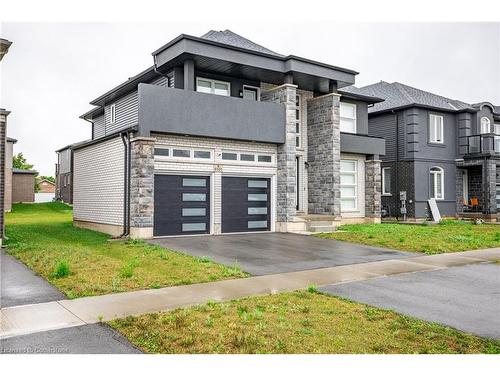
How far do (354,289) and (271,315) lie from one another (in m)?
2.36

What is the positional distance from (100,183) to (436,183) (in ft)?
62.2

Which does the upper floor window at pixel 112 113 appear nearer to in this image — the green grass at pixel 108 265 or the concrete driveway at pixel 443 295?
the green grass at pixel 108 265

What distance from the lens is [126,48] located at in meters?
10.8

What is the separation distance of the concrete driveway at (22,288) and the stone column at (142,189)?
4796 mm

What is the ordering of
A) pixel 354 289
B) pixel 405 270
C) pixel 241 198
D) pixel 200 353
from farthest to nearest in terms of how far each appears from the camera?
pixel 241 198
pixel 405 270
pixel 354 289
pixel 200 353

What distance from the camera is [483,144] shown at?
26.0m

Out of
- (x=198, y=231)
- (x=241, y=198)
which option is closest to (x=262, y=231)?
(x=241, y=198)

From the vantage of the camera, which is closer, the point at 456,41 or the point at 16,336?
the point at 16,336

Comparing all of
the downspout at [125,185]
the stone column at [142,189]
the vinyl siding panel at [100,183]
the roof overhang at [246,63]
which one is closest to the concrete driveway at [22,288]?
the stone column at [142,189]

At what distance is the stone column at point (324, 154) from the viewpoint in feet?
63.0

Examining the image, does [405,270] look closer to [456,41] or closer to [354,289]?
[354,289]

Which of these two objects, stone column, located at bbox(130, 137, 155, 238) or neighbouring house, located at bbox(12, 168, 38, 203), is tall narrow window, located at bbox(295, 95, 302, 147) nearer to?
stone column, located at bbox(130, 137, 155, 238)

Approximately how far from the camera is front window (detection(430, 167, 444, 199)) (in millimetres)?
25734

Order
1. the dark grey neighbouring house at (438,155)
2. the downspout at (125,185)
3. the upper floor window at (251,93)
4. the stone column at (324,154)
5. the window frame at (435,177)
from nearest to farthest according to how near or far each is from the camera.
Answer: the downspout at (125,185)
the upper floor window at (251,93)
the stone column at (324,154)
the dark grey neighbouring house at (438,155)
the window frame at (435,177)
